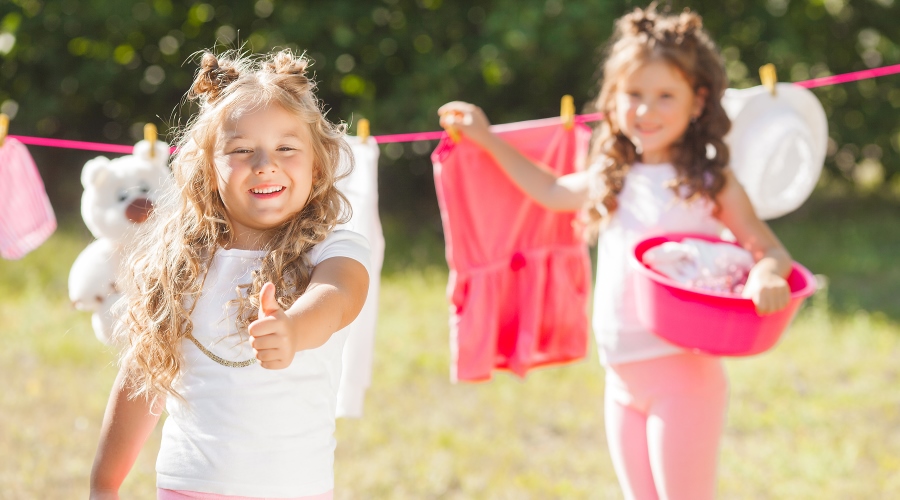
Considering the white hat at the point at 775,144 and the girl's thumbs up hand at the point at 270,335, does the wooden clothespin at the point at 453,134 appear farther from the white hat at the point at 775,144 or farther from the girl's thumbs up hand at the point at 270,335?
the girl's thumbs up hand at the point at 270,335

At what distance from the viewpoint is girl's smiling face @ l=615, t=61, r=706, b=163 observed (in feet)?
7.75

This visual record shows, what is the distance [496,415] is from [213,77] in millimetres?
2574

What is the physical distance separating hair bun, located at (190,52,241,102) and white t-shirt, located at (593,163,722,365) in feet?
3.67

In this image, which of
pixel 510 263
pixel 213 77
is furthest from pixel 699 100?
pixel 213 77

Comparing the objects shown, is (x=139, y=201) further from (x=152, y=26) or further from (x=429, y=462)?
(x=152, y=26)

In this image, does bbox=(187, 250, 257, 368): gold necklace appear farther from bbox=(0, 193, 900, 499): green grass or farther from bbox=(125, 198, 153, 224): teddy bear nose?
bbox=(0, 193, 900, 499): green grass

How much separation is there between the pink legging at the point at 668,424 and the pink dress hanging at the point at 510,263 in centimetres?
44

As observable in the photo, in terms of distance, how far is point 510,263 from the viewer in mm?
2787

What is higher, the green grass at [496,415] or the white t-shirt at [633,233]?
the white t-shirt at [633,233]

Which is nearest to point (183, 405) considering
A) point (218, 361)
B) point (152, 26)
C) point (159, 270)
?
point (218, 361)

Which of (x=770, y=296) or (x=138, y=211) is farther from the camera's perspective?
(x=138, y=211)

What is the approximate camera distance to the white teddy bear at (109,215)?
242 cm

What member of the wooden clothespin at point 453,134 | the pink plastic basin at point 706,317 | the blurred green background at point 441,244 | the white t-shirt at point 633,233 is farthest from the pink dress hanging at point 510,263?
the blurred green background at point 441,244

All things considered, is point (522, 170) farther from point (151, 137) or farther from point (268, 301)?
point (268, 301)
